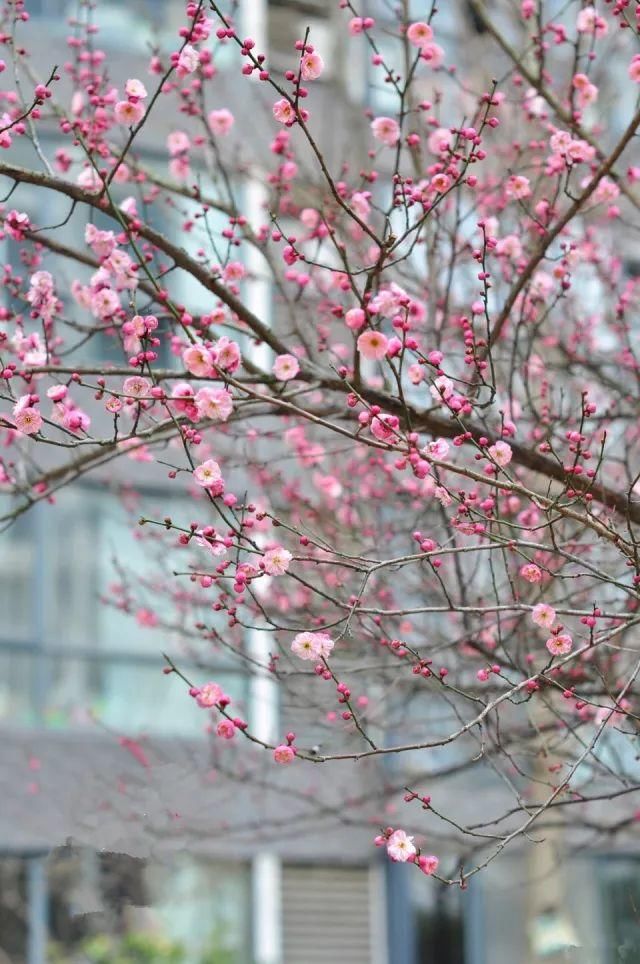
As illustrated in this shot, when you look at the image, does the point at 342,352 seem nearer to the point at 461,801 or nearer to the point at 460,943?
the point at 461,801

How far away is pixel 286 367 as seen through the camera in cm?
563

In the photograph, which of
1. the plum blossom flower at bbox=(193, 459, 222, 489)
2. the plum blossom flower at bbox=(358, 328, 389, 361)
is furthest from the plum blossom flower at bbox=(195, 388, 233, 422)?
the plum blossom flower at bbox=(358, 328, 389, 361)

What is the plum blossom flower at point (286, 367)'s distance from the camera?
5586 mm

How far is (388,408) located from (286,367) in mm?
468

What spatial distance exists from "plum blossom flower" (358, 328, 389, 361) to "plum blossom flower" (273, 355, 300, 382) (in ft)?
1.82

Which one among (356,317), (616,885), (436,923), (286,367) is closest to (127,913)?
(436,923)

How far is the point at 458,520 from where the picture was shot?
5.08 metres

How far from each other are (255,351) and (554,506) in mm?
9787

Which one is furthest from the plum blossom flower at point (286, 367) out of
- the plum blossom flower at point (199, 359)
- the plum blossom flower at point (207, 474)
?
the plum blossom flower at point (207, 474)

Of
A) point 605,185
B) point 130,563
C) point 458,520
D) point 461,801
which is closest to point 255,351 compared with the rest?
point 130,563

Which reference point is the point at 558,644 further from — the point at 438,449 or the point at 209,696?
the point at 209,696

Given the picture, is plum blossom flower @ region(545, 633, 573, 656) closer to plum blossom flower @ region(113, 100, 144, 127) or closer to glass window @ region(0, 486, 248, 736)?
plum blossom flower @ region(113, 100, 144, 127)

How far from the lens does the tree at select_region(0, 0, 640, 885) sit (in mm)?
4992

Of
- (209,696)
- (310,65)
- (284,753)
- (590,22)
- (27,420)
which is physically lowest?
(284,753)
